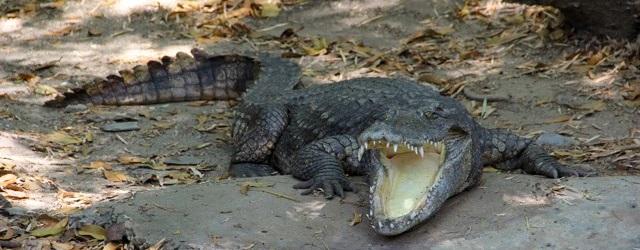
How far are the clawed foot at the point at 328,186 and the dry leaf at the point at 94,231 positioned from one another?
1023 millimetres

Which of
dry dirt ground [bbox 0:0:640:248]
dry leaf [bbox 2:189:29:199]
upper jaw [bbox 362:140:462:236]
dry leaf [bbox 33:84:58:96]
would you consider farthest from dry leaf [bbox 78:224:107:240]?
dry leaf [bbox 33:84:58:96]

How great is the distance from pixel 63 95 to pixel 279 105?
157 cm

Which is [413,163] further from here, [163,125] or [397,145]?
[163,125]

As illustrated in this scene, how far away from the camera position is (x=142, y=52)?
798 cm

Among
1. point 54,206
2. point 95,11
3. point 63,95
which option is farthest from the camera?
point 95,11

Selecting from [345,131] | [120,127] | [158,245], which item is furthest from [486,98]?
[158,245]

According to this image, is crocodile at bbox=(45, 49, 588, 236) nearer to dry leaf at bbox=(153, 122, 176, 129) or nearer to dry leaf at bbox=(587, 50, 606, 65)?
dry leaf at bbox=(153, 122, 176, 129)

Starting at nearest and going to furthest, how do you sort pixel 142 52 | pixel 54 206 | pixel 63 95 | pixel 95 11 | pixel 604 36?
Result: pixel 54 206 → pixel 63 95 → pixel 604 36 → pixel 142 52 → pixel 95 11

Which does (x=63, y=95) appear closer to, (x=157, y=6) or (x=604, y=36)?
(x=157, y=6)

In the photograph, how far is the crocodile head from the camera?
4.36 metres

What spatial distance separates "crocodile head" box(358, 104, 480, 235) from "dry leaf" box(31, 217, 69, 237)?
147 centimetres

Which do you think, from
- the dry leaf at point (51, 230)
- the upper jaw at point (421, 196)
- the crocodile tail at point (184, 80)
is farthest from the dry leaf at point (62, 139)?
the upper jaw at point (421, 196)

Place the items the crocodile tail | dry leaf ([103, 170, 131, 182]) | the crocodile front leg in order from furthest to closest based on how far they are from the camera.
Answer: the crocodile tail, dry leaf ([103, 170, 131, 182]), the crocodile front leg

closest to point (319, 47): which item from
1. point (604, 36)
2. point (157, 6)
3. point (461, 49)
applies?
point (461, 49)
